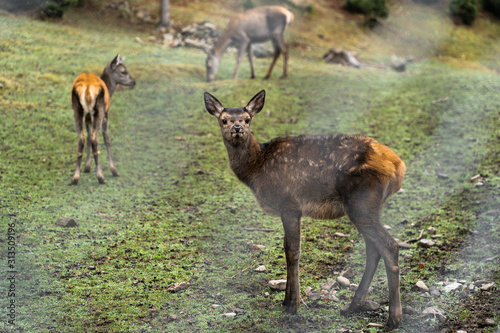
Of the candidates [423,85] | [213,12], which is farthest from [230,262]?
[213,12]

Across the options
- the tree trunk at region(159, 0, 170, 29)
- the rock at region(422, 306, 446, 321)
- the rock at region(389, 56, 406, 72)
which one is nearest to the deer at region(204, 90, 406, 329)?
the rock at region(422, 306, 446, 321)

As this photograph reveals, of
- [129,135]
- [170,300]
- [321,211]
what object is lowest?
[129,135]

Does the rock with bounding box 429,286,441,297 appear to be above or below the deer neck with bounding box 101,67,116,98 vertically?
below

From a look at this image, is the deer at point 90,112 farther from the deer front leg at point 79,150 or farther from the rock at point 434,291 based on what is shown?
the rock at point 434,291

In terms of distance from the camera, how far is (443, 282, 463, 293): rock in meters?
4.64

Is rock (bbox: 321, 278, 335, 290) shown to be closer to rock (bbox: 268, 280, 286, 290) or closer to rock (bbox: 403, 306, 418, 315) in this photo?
rock (bbox: 268, 280, 286, 290)

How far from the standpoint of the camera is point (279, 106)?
415 inches

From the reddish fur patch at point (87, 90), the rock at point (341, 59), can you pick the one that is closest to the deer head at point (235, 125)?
the reddish fur patch at point (87, 90)

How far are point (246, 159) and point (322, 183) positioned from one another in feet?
2.55

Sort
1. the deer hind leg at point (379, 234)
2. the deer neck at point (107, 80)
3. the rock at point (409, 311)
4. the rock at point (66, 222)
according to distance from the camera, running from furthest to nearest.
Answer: the deer neck at point (107, 80) → the rock at point (66, 222) → the rock at point (409, 311) → the deer hind leg at point (379, 234)

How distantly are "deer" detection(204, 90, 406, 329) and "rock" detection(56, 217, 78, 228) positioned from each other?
212 centimetres

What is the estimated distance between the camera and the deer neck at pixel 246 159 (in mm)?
4805

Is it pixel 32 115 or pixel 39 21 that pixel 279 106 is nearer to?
pixel 32 115

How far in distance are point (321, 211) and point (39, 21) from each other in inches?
485
